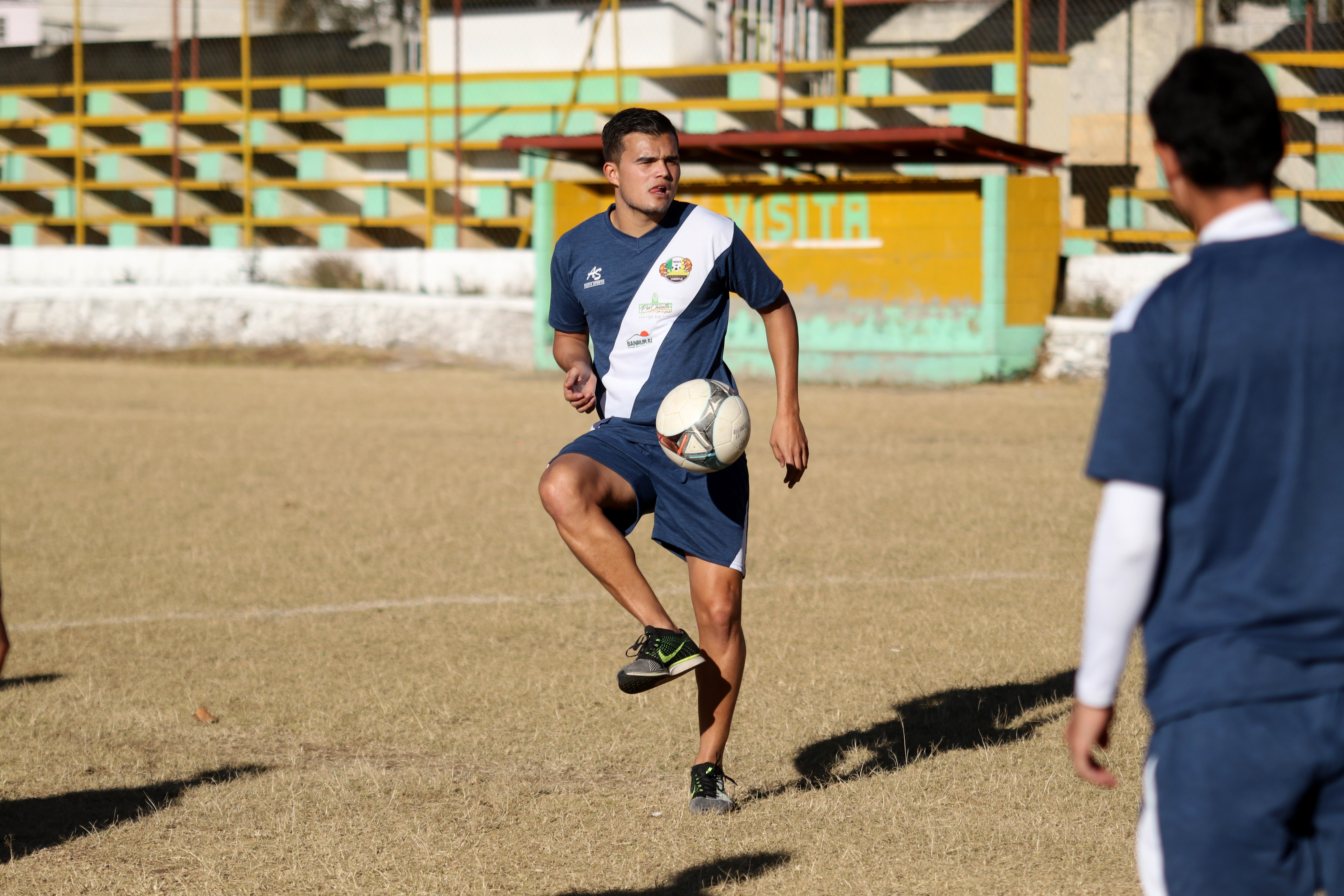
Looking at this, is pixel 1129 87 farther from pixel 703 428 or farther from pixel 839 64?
pixel 703 428

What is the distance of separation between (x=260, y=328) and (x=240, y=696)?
1979 centimetres

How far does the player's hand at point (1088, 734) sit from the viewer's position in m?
2.29

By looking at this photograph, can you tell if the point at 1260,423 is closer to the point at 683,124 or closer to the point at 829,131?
the point at 829,131

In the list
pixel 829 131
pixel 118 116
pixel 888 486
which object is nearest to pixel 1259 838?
pixel 888 486

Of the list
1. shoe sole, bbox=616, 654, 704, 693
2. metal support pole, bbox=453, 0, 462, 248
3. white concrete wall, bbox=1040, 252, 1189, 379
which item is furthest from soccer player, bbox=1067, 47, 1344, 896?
metal support pole, bbox=453, 0, 462, 248

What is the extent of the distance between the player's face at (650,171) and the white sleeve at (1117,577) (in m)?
2.57

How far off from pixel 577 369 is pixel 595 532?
0.58 m

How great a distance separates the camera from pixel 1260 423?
2.18 m

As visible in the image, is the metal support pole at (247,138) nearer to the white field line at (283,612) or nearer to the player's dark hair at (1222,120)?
the white field line at (283,612)

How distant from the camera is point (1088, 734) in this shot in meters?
2.30

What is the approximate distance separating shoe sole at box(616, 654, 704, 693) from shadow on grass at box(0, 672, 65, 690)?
3.01 m

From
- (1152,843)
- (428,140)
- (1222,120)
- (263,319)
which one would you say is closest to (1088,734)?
(1152,843)

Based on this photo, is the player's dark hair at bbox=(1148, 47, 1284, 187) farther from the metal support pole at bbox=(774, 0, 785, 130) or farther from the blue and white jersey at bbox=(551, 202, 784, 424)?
the metal support pole at bbox=(774, 0, 785, 130)

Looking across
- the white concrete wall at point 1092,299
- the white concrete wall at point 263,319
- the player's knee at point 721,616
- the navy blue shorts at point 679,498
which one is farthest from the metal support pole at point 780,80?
the player's knee at point 721,616
